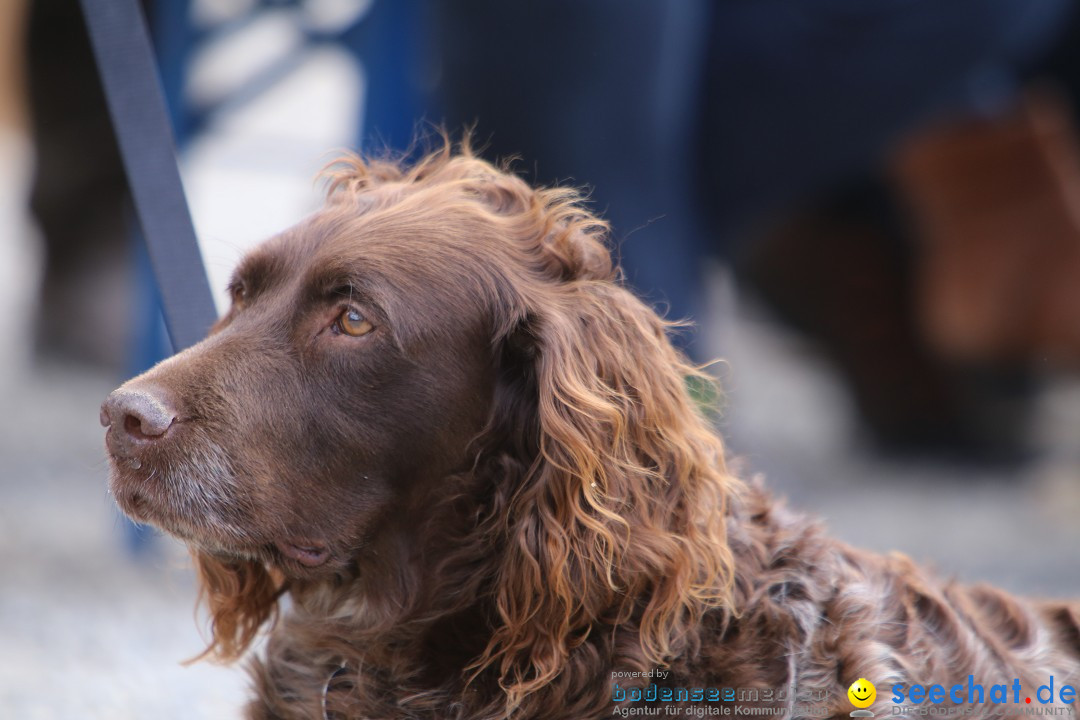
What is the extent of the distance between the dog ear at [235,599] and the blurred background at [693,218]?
3.23 feet

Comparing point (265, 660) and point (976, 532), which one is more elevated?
point (976, 532)

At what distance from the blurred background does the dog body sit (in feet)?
1.46

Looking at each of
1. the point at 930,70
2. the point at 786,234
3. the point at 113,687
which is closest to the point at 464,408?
the point at 113,687

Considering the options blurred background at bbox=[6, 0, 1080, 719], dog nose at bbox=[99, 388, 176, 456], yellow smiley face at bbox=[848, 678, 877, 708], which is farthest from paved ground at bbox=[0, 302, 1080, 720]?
yellow smiley face at bbox=[848, 678, 877, 708]

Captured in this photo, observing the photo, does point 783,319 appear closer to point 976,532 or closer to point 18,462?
point 976,532

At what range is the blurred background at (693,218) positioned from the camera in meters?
4.23

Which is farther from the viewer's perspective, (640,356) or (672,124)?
(672,124)

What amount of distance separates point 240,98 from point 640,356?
331 centimetres

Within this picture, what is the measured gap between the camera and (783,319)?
7.65 m

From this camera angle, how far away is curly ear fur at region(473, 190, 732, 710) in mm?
2266

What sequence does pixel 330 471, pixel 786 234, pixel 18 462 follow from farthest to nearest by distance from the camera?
1. pixel 786 234
2. pixel 18 462
3. pixel 330 471

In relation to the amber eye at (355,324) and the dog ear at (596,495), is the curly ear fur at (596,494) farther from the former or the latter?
the amber eye at (355,324)

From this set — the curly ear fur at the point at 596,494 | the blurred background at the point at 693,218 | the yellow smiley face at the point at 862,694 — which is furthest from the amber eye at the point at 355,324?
the yellow smiley face at the point at 862,694

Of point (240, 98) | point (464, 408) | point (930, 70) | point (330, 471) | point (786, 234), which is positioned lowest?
point (330, 471)
